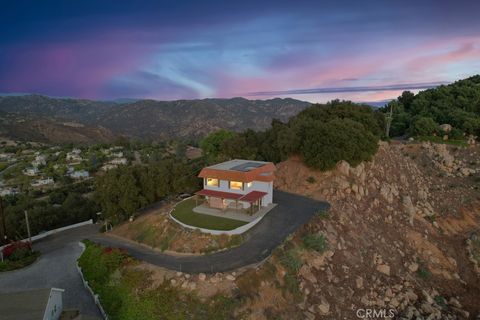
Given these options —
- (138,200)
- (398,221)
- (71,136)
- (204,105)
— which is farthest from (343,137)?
(204,105)

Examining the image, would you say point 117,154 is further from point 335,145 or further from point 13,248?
point 335,145

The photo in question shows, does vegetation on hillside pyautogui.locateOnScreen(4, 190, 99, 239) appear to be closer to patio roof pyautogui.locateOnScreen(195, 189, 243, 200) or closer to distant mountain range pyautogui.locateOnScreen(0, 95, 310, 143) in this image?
patio roof pyautogui.locateOnScreen(195, 189, 243, 200)

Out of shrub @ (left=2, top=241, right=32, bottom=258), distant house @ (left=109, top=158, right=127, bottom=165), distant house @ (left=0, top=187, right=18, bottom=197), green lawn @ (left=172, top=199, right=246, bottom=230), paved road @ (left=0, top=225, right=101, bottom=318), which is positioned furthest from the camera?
distant house @ (left=109, top=158, right=127, bottom=165)

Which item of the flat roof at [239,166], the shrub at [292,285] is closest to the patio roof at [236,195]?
the flat roof at [239,166]

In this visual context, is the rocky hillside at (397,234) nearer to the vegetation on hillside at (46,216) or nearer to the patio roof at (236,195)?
the patio roof at (236,195)

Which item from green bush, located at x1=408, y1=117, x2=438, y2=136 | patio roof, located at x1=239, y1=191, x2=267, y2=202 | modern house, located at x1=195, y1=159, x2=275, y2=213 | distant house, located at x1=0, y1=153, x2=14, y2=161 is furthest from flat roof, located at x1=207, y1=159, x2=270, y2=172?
distant house, located at x1=0, y1=153, x2=14, y2=161
